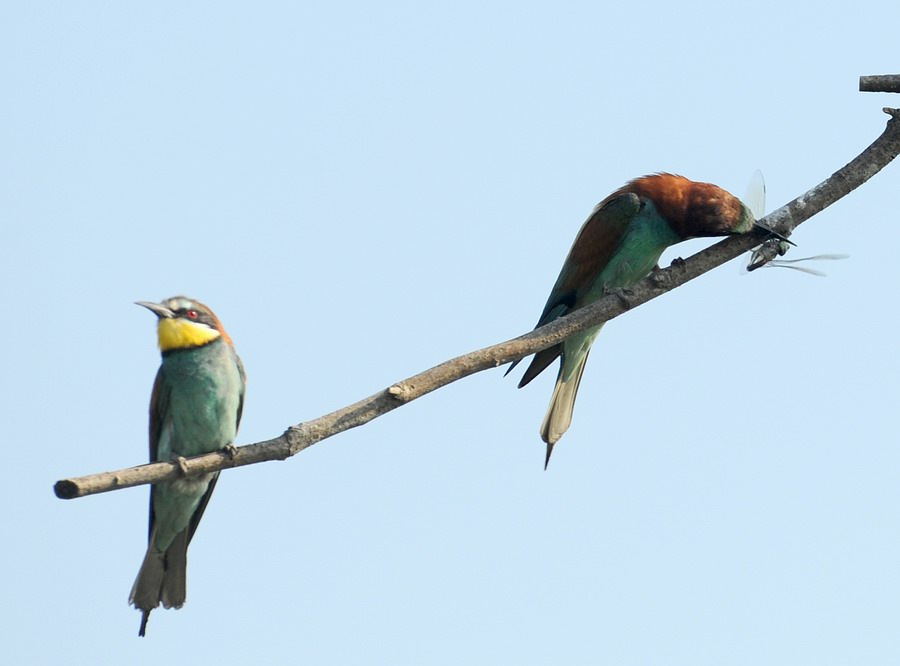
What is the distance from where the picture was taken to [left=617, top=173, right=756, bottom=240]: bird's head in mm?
4879

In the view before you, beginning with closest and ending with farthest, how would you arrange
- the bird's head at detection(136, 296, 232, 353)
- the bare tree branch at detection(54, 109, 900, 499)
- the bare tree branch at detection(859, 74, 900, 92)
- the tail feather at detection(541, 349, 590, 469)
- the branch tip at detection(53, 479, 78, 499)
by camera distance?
the branch tip at detection(53, 479, 78, 499)
the bare tree branch at detection(54, 109, 900, 499)
the bare tree branch at detection(859, 74, 900, 92)
the bird's head at detection(136, 296, 232, 353)
the tail feather at detection(541, 349, 590, 469)

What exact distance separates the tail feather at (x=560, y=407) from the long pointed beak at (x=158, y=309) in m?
1.75

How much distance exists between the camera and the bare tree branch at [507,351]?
11.9ft

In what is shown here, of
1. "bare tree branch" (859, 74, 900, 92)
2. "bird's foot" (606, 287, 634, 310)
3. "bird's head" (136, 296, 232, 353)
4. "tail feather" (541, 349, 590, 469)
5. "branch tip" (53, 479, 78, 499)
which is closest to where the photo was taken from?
"branch tip" (53, 479, 78, 499)

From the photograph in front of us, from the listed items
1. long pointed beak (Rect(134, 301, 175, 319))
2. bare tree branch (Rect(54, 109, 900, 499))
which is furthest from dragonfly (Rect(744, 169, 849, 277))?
long pointed beak (Rect(134, 301, 175, 319))

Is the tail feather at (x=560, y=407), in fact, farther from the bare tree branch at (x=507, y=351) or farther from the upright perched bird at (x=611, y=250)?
the bare tree branch at (x=507, y=351)

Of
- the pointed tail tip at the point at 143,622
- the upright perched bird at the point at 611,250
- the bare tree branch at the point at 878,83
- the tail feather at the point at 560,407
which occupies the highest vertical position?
the bare tree branch at the point at 878,83

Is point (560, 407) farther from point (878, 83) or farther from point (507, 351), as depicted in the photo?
point (878, 83)

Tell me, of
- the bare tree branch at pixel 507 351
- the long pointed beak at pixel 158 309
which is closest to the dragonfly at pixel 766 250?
the bare tree branch at pixel 507 351

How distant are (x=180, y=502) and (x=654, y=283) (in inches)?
90.5

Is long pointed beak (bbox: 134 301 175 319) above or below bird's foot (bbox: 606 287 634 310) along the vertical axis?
above

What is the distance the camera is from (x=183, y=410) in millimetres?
4957

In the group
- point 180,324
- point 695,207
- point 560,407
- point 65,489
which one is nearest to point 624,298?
point 695,207

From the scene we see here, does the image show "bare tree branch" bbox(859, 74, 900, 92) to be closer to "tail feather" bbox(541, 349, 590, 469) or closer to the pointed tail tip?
"tail feather" bbox(541, 349, 590, 469)
